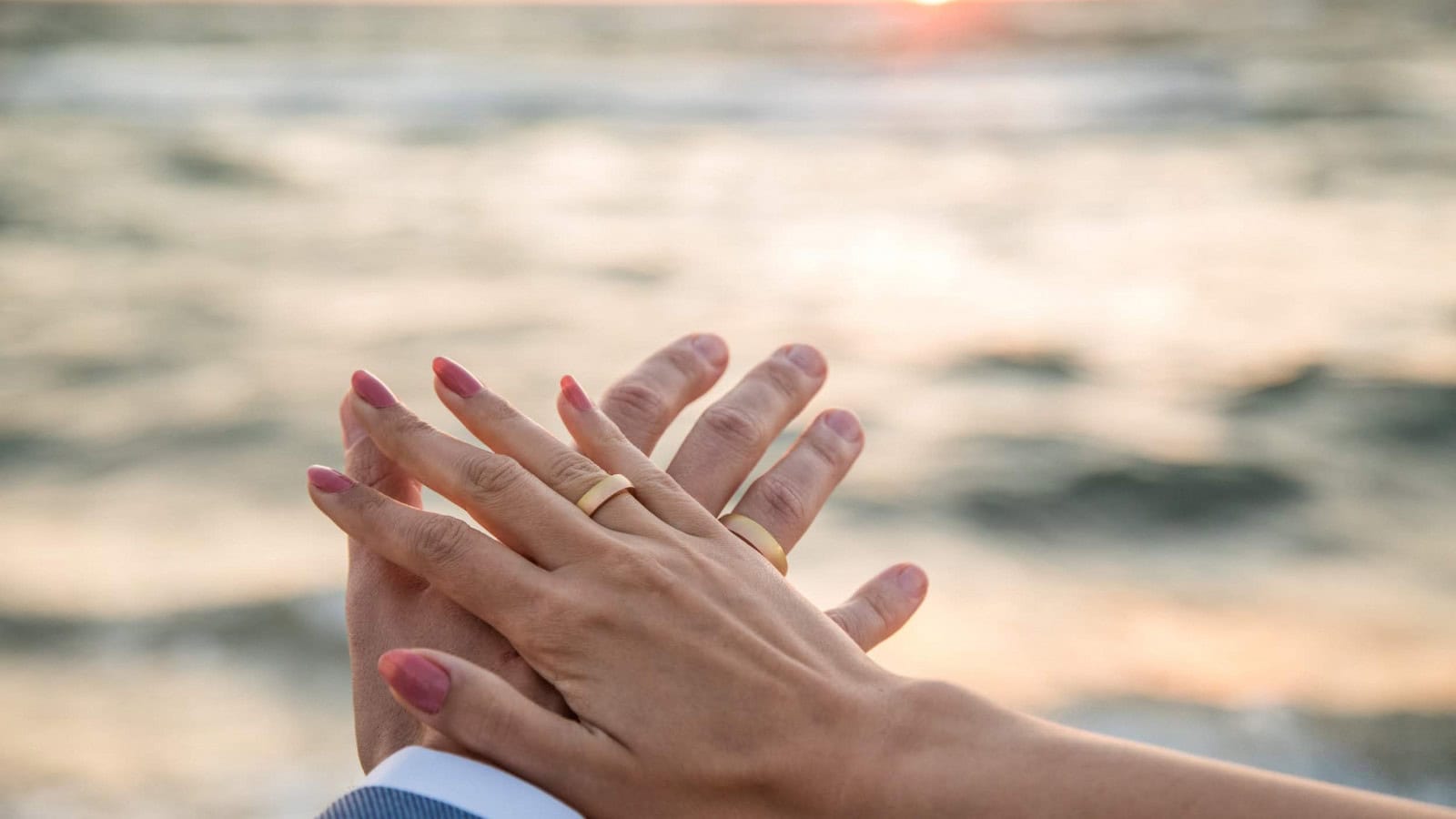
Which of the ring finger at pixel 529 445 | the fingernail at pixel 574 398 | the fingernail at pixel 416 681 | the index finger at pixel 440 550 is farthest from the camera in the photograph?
the fingernail at pixel 574 398

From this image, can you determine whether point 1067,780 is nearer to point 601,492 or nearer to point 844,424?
point 601,492

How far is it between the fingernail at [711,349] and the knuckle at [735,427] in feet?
0.42

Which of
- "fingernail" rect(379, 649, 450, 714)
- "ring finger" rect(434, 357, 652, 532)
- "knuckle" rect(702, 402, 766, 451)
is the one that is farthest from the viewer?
"knuckle" rect(702, 402, 766, 451)

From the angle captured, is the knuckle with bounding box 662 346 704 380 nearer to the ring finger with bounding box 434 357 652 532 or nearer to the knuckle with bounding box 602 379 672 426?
the knuckle with bounding box 602 379 672 426

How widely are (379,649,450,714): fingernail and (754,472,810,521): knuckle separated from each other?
640mm

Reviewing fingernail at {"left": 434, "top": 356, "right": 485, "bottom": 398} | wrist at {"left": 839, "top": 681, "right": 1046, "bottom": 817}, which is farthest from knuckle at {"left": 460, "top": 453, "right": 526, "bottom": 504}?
wrist at {"left": 839, "top": 681, "right": 1046, "bottom": 817}

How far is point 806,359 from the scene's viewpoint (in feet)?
6.32

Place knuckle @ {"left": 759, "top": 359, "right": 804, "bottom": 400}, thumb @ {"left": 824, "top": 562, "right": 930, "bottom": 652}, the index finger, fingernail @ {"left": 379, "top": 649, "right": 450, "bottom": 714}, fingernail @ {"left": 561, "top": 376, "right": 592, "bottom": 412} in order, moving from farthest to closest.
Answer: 1. knuckle @ {"left": 759, "top": 359, "right": 804, "bottom": 400}
2. thumb @ {"left": 824, "top": 562, "right": 930, "bottom": 652}
3. fingernail @ {"left": 561, "top": 376, "right": 592, "bottom": 412}
4. the index finger
5. fingernail @ {"left": 379, "top": 649, "right": 450, "bottom": 714}

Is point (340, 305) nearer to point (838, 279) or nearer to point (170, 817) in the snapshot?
point (838, 279)

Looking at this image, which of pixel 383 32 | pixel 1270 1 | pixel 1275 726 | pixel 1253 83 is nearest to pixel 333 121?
pixel 383 32

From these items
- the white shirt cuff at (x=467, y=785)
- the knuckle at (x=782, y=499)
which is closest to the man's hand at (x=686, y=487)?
the knuckle at (x=782, y=499)

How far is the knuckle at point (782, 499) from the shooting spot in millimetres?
1677

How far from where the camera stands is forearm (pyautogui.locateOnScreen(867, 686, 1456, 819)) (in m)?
1.03

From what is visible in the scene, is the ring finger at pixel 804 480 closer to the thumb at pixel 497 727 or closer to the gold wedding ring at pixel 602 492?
the gold wedding ring at pixel 602 492
